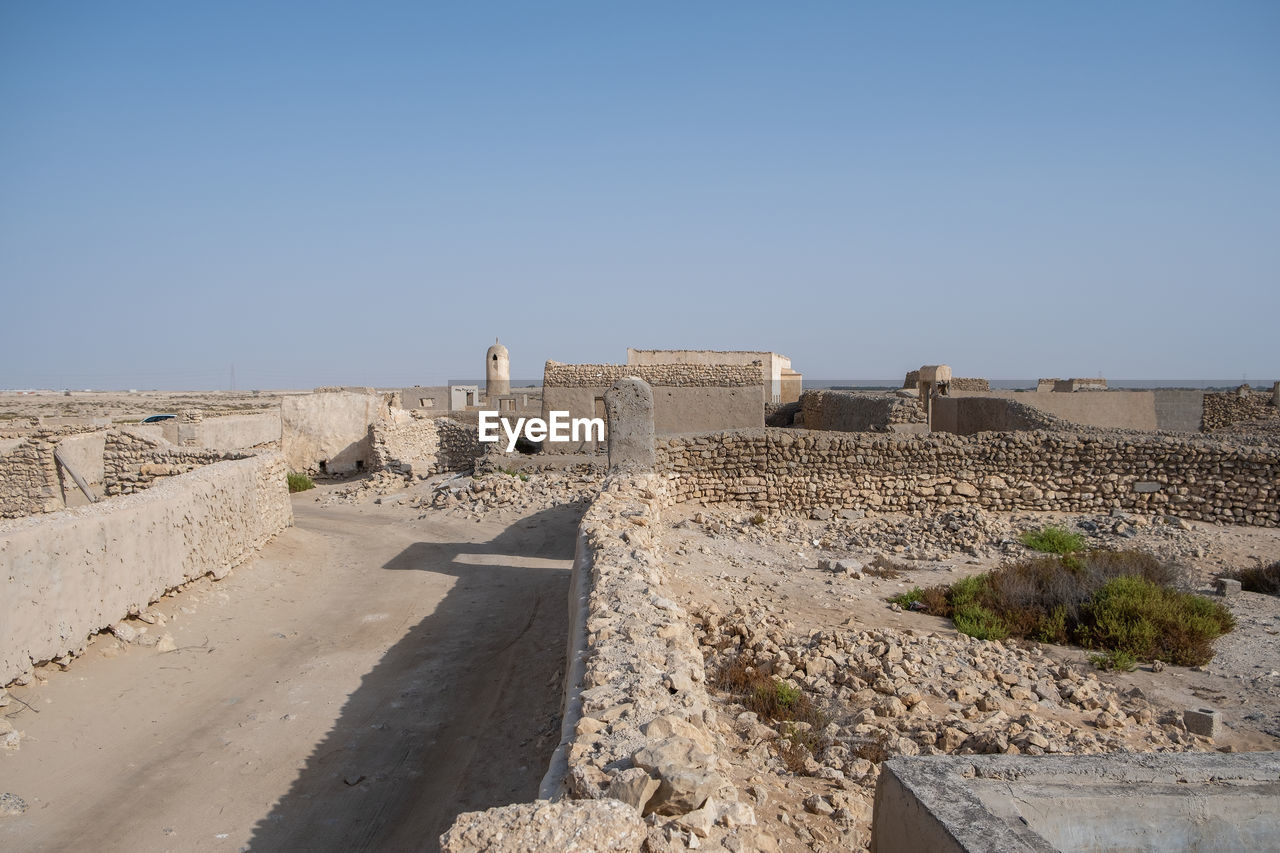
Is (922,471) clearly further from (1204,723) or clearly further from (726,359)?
(726,359)

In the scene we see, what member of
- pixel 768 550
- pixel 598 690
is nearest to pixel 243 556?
pixel 768 550

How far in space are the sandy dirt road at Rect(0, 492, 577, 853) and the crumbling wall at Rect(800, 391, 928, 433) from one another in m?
9.60

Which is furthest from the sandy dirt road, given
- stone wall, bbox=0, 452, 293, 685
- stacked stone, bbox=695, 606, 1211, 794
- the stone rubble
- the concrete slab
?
the concrete slab

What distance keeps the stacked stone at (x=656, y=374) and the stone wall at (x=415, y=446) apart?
268 centimetres

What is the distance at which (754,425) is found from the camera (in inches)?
704

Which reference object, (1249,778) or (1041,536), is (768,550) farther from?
(1249,778)

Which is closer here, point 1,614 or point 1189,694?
point 1,614

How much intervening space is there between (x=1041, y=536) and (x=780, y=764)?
7.66 m

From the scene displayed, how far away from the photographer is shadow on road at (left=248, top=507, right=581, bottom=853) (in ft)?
14.9

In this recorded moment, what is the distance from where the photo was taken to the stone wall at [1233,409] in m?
23.6

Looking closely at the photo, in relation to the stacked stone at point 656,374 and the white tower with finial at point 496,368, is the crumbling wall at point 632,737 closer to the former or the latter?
the stacked stone at point 656,374

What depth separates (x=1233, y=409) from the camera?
2408 centimetres

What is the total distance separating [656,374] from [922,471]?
10224 millimetres

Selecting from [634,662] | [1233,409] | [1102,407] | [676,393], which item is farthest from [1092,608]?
[1233,409]
